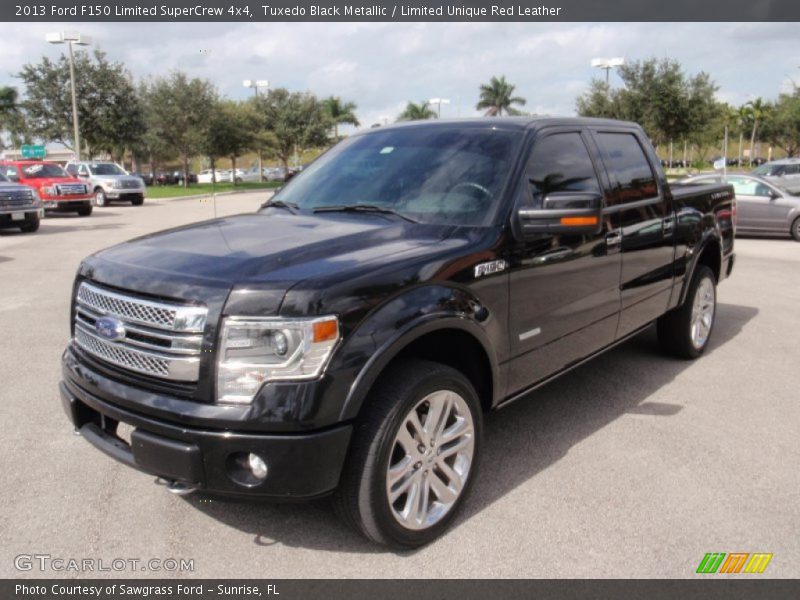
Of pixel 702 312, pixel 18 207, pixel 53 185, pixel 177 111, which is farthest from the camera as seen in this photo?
pixel 177 111

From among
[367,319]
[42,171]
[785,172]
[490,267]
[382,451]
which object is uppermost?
[42,171]

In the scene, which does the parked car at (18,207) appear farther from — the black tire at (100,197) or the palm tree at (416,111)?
the palm tree at (416,111)

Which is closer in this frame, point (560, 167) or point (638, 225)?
point (560, 167)

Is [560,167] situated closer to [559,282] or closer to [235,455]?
[559,282]

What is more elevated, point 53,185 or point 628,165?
point 53,185

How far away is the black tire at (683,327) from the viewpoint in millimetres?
5820

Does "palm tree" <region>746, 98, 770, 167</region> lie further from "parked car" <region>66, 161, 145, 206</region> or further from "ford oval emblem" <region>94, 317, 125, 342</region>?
"ford oval emblem" <region>94, 317, 125, 342</region>

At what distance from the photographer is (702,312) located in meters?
6.14

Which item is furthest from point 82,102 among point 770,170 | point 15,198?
point 770,170

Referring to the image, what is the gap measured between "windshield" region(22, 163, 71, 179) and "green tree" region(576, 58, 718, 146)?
25.9 meters

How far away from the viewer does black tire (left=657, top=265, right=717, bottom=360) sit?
5820mm

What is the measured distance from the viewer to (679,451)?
Result: 4.19m

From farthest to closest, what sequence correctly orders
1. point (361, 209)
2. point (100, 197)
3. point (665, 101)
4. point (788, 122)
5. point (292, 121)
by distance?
point (292, 121), point (788, 122), point (665, 101), point (100, 197), point (361, 209)

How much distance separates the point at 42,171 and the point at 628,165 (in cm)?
2191
